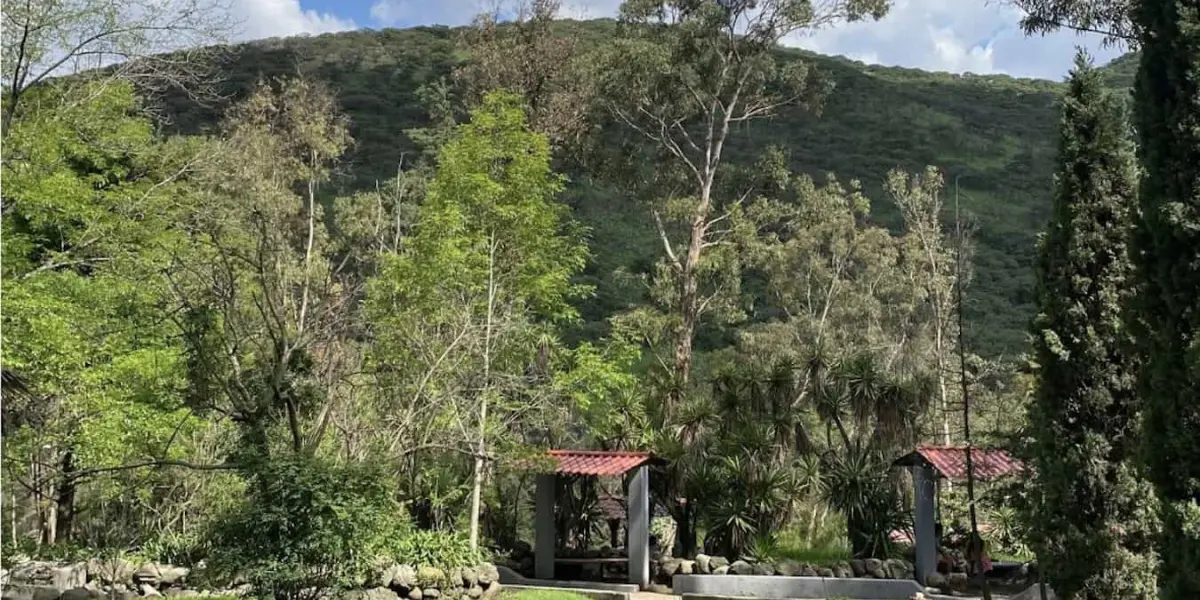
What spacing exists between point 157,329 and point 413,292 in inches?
154

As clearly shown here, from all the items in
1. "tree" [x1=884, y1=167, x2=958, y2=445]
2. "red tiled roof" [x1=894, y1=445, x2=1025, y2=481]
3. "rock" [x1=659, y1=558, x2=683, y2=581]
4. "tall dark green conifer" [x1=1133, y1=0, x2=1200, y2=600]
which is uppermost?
"tree" [x1=884, y1=167, x2=958, y2=445]

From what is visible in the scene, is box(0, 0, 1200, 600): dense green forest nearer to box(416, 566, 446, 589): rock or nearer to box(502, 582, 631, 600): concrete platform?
box(416, 566, 446, 589): rock

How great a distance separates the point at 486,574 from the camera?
1486 cm

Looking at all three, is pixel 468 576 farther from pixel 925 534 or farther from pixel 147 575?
pixel 925 534

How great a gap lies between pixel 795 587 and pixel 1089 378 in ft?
23.7

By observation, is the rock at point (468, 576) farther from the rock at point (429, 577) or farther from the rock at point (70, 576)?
the rock at point (70, 576)

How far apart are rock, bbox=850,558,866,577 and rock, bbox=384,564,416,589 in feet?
24.8

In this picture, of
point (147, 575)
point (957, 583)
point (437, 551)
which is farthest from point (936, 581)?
point (147, 575)

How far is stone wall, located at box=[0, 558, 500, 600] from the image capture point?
13133 millimetres

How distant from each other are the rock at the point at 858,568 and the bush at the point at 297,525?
922cm

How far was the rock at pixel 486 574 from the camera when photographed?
14.7 m

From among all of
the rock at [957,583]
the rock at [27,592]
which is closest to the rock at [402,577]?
the rock at [27,592]

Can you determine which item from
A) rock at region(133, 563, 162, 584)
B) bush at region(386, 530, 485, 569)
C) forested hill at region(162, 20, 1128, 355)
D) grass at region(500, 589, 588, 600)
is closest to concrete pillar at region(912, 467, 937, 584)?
grass at region(500, 589, 588, 600)

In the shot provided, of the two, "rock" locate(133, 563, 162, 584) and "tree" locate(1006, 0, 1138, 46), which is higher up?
"tree" locate(1006, 0, 1138, 46)
